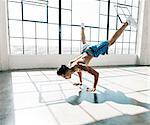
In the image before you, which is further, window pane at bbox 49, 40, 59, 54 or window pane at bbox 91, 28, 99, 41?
window pane at bbox 91, 28, 99, 41

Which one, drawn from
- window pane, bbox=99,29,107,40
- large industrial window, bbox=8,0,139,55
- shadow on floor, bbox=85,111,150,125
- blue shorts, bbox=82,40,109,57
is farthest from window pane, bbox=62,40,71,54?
shadow on floor, bbox=85,111,150,125

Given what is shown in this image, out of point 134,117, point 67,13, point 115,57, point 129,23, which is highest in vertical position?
point 67,13

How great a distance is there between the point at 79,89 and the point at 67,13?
3861 millimetres

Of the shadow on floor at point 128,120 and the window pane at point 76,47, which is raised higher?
the window pane at point 76,47

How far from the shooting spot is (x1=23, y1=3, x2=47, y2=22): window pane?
6020 millimetres

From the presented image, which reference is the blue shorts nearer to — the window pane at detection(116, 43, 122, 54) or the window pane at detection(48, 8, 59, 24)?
the window pane at detection(48, 8, 59, 24)

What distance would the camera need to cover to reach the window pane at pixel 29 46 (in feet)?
20.0

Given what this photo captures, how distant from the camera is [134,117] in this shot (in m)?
2.34

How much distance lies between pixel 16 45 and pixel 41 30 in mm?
1045

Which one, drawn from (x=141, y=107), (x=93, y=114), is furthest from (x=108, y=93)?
(x=93, y=114)

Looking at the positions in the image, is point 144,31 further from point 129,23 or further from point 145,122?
point 145,122

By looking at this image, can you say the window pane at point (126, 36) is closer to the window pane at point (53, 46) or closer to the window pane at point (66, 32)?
the window pane at point (66, 32)

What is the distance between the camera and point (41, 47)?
650cm

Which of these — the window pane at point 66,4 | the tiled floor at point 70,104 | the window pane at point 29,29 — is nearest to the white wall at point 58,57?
the window pane at point 29,29
